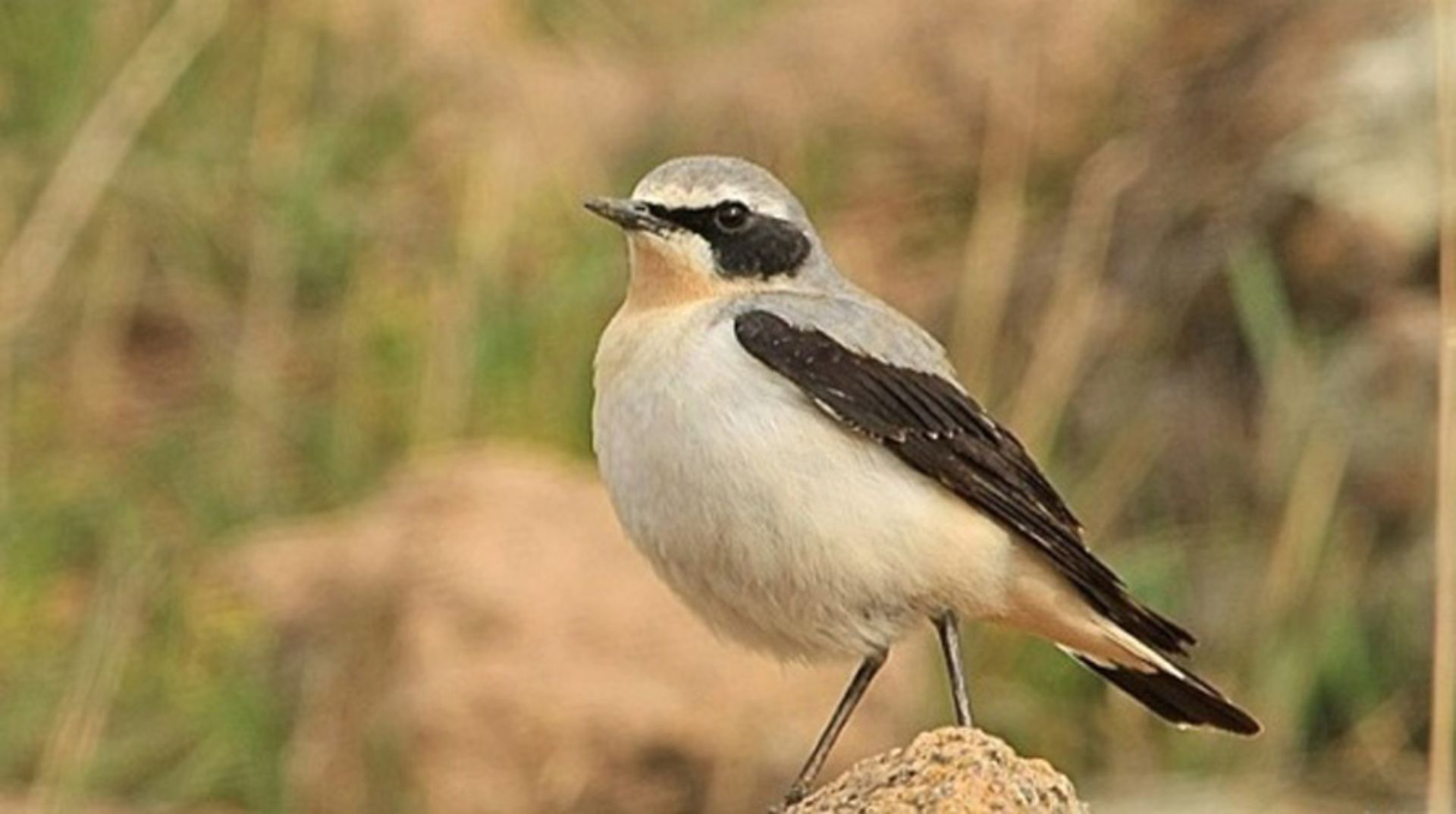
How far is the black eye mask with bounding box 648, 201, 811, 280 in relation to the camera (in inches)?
263

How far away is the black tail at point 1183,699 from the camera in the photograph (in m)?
6.69

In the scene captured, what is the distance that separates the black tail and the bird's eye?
1.04 meters

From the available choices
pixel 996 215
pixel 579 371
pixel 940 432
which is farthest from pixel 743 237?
pixel 996 215

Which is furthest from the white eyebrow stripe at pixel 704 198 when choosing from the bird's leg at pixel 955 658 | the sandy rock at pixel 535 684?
the sandy rock at pixel 535 684

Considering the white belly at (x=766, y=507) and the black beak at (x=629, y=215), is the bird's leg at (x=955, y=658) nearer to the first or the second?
the white belly at (x=766, y=507)

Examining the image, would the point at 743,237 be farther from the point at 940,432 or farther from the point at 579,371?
the point at 579,371

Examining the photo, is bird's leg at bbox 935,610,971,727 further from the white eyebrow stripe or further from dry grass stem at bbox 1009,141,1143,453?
dry grass stem at bbox 1009,141,1143,453

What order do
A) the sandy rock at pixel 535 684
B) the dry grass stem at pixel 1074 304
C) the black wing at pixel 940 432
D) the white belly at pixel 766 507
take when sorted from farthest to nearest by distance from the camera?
the dry grass stem at pixel 1074 304 → the sandy rock at pixel 535 684 → the black wing at pixel 940 432 → the white belly at pixel 766 507

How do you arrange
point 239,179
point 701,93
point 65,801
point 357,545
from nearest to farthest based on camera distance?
point 65,801 → point 357,545 → point 239,179 → point 701,93

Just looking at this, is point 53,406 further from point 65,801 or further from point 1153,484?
point 1153,484

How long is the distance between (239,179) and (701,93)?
198 cm

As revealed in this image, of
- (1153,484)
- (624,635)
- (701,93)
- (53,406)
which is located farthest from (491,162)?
(624,635)

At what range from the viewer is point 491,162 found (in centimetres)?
1230

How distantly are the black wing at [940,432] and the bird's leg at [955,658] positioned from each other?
200 mm
